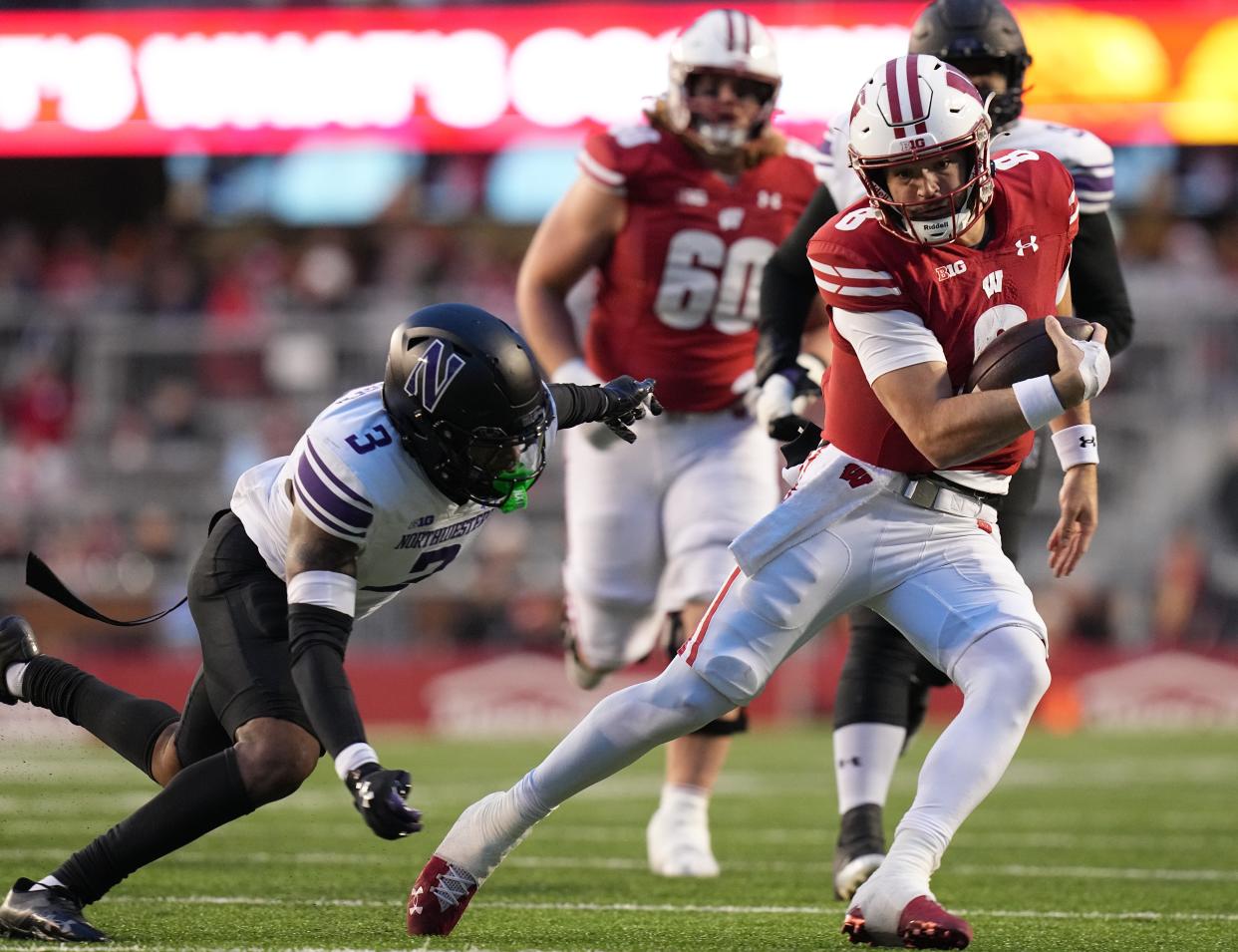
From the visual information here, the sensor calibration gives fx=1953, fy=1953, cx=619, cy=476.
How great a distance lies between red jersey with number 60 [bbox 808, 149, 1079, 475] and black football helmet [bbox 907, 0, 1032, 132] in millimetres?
847

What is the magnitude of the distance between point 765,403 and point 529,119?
948 centimetres

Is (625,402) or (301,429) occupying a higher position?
(625,402)

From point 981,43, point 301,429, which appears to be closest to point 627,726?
point 981,43

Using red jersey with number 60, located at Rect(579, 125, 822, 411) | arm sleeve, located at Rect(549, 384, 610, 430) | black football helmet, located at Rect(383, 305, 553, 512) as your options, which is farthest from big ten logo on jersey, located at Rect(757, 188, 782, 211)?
black football helmet, located at Rect(383, 305, 553, 512)

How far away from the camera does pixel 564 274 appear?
5.62 metres

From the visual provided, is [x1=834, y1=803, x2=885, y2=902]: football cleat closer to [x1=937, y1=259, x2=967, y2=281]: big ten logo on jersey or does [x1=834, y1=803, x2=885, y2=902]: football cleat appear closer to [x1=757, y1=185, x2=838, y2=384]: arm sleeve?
[x1=757, y1=185, x2=838, y2=384]: arm sleeve

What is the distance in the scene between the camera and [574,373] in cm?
536

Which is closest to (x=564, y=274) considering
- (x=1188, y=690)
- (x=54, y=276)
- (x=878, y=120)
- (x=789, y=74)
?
(x=878, y=120)

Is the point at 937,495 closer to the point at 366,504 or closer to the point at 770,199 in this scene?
the point at 366,504

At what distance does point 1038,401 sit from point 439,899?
1.45 metres

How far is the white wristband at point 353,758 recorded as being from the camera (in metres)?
3.30

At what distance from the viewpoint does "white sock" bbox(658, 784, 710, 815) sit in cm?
526

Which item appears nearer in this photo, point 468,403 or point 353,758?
point 353,758

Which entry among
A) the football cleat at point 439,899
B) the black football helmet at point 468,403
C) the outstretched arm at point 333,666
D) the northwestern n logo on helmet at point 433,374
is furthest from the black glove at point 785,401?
the football cleat at point 439,899
